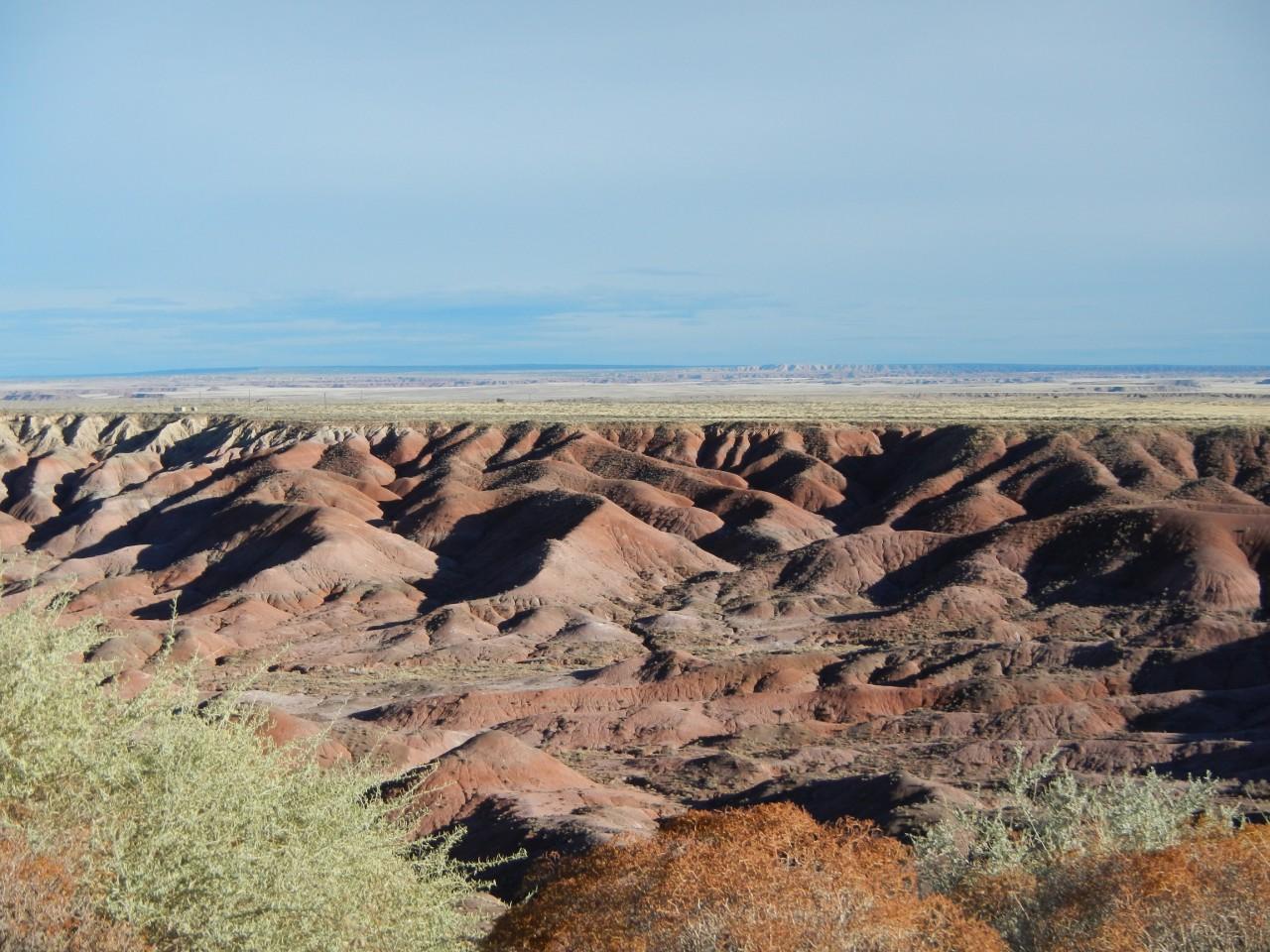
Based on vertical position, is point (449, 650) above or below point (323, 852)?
below

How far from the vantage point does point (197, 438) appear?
4633 inches

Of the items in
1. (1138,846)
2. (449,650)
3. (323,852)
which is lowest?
(449,650)

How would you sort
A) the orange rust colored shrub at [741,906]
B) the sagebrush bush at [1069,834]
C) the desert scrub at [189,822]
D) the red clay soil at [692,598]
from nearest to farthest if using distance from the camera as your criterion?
the desert scrub at [189,822]
the orange rust colored shrub at [741,906]
the sagebrush bush at [1069,834]
the red clay soil at [692,598]

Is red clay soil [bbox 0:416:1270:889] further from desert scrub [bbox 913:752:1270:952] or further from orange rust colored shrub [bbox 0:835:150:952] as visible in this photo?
desert scrub [bbox 913:752:1270:952]

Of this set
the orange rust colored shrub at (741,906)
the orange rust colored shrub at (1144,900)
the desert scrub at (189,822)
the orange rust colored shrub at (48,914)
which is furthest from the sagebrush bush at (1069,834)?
the orange rust colored shrub at (48,914)

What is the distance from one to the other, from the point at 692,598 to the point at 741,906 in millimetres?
53867

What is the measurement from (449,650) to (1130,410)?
9693cm

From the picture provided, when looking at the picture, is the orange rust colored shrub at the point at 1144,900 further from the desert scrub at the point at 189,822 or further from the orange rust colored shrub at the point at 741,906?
the desert scrub at the point at 189,822

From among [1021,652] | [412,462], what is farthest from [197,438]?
[1021,652]

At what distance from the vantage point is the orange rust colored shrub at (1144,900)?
44.6ft

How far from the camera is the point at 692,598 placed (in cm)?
6669

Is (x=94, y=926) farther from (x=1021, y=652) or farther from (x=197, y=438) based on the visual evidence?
(x=197, y=438)

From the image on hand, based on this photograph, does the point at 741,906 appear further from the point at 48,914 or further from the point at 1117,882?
the point at 48,914

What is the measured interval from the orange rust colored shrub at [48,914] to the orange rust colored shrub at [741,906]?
493 cm
